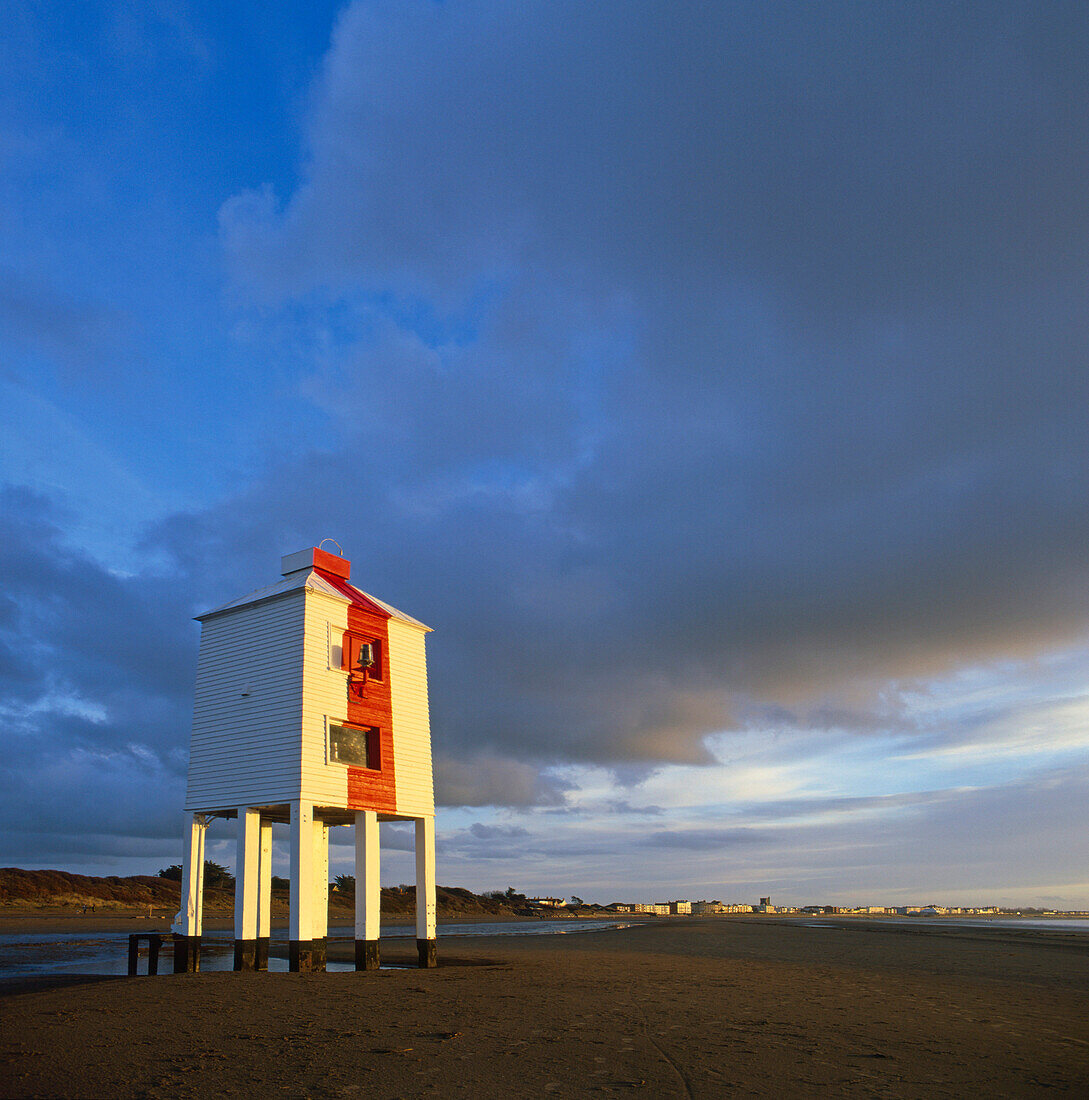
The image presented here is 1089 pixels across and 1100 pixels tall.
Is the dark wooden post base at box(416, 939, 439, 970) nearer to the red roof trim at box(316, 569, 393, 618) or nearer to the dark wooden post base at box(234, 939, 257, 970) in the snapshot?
the dark wooden post base at box(234, 939, 257, 970)

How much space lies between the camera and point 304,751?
24656 millimetres

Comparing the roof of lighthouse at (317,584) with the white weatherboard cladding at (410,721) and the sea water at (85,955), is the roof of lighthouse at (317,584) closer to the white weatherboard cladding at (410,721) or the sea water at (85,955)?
the white weatherboard cladding at (410,721)

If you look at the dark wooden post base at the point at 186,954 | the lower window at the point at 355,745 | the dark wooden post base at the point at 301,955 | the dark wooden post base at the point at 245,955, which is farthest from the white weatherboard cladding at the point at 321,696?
the dark wooden post base at the point at 186,954

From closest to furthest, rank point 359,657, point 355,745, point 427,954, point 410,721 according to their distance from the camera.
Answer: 1. point 355,745
2. point 359,657
3. point 427,954
4. point 410,721

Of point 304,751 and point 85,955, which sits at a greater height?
point 304,751

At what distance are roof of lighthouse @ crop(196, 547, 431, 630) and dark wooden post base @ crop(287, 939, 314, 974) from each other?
410 inches

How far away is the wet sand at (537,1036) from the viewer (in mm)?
11664

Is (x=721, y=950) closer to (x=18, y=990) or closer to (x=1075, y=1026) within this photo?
(x=1075, y=1026)

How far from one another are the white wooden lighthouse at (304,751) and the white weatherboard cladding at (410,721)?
0.19 feet

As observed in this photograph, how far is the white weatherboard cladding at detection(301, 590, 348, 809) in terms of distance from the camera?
24.9 m

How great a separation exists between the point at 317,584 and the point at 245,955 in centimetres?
1176

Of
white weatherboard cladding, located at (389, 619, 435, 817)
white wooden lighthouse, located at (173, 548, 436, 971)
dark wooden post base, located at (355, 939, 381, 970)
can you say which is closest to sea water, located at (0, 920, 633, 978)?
dark wooden post base, located at (355, 939, 381, 970)

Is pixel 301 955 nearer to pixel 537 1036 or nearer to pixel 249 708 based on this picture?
pixel 249 708

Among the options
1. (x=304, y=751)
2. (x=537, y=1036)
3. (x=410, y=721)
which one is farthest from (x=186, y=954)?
(x=537, y=1036)
